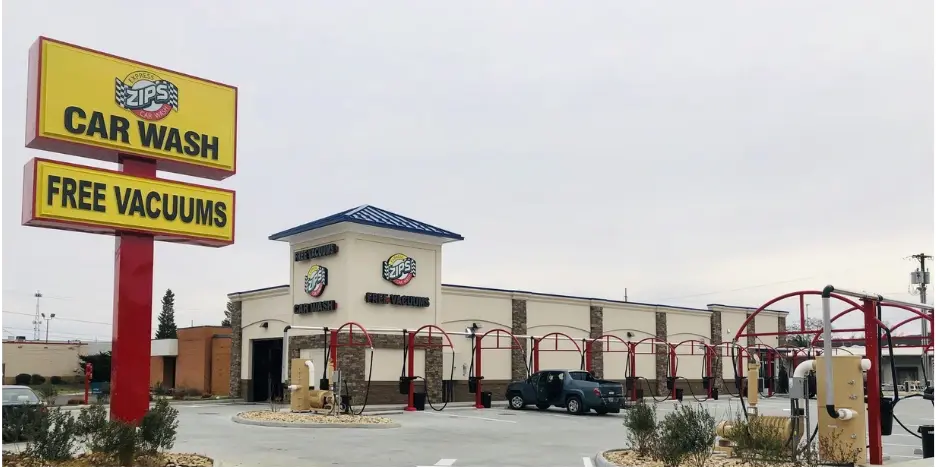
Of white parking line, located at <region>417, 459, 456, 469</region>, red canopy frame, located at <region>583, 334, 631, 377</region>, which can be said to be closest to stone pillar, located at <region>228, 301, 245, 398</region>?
red canopy frame, located at <region>583, 334, 631, 377</region>

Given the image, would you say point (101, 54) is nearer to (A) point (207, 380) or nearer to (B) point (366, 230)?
(B) point (366, 230)

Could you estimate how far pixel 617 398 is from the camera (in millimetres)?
29125

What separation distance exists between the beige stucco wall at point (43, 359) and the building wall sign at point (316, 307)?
141 ft

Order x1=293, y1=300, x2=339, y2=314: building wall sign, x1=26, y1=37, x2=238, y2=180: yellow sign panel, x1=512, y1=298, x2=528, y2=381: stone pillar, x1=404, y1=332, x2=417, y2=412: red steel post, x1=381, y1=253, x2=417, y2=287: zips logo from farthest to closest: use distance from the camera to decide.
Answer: x1=512, y1=298, x2=528, y2=381: stone pillar
x1=381, y1=253, x2=417, y2=287: zips logo
x1=293, y1=300, x2=339, y2=314: building wall sign
x1=404, y1=332, x2=417, y2=412: red steel post
x1=26, y1=37, x2=238, y2=180: yellow sign panel

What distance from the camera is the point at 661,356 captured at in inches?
1769

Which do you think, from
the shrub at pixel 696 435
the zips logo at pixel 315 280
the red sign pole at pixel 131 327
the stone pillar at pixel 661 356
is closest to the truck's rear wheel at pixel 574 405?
the zips logo at pixel 315 280

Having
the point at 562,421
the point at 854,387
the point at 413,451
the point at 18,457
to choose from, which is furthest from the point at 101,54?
the point at 562,421

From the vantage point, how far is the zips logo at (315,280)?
108 feet

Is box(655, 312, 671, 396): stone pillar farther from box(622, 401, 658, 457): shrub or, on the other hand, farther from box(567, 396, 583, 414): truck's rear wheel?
box(622, 401, 658, 457): shrub

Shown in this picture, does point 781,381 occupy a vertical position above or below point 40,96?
below

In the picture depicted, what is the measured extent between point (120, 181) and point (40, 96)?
2025 millimetres

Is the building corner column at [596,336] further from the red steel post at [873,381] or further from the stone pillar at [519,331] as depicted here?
the red steel post at [873,381]

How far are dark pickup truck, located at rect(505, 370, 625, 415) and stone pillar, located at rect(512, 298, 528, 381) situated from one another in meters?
5.53

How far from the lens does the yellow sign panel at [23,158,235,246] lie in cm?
1534
